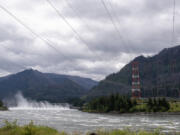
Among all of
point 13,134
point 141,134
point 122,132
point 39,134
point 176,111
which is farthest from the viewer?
point 176,111

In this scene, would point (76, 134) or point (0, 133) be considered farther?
point (0, 133)

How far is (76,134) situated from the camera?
82.9 feet

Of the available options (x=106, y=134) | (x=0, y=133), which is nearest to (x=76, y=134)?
Answer: (x=106, y=134)

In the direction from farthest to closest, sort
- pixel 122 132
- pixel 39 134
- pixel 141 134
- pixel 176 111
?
pixel 176 111, pixel 39 134, pixel 122 132, pixel 141 134

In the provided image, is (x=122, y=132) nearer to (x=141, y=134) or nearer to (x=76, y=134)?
(x=141, y=134)

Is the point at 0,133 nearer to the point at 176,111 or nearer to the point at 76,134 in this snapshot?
the point at 76,134

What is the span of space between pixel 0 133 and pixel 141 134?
1947 centimetres

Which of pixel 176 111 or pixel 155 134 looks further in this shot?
pixel 176 111

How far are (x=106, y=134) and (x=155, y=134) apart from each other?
5.10m

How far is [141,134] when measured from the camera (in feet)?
71.0

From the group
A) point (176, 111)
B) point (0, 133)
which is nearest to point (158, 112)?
point (176, 111)

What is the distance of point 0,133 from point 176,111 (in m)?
185

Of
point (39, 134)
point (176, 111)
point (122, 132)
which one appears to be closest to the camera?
point (122, 132)

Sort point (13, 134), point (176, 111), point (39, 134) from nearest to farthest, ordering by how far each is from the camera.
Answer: point (39, 134) → point (13, 134) → point (176, 111)
